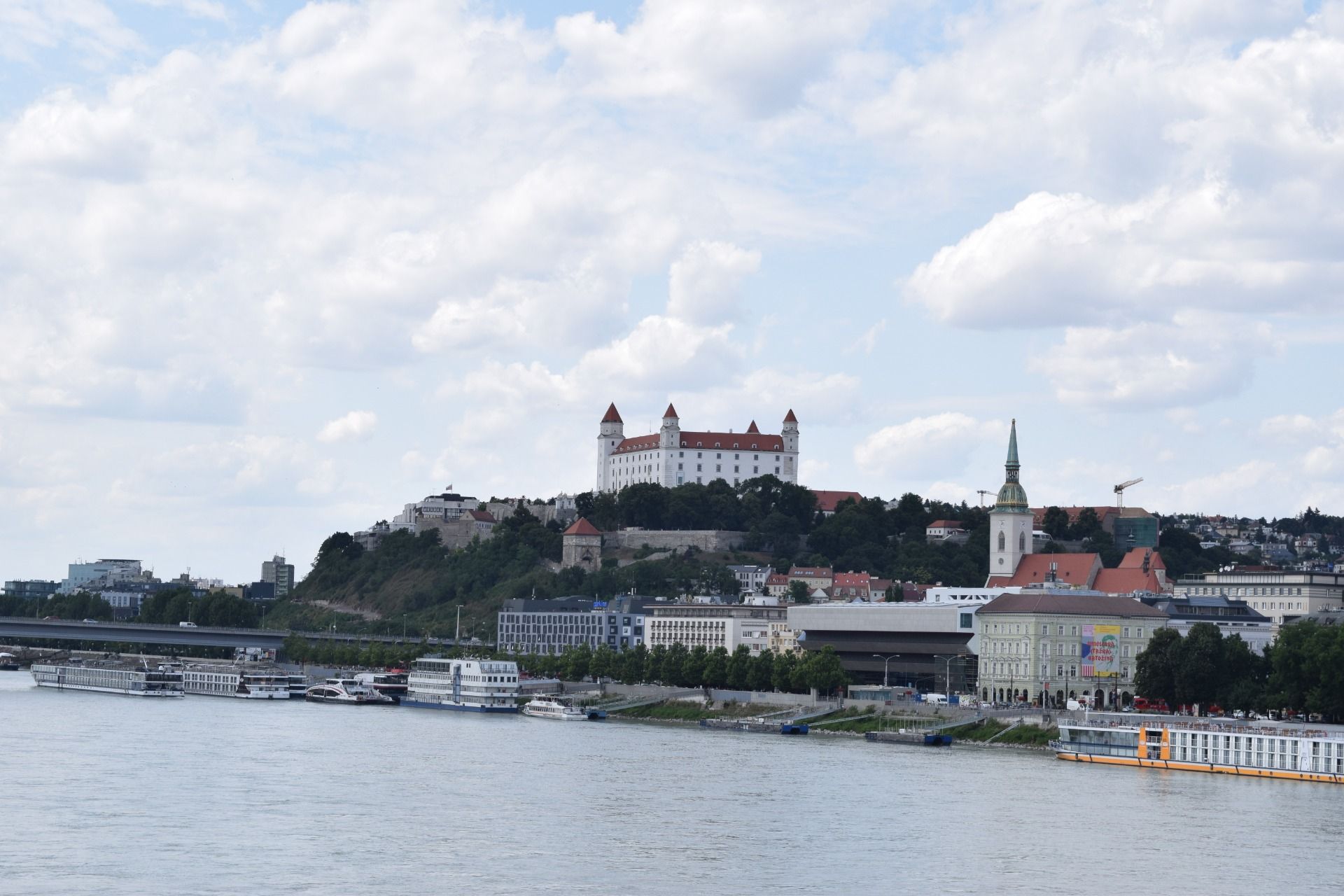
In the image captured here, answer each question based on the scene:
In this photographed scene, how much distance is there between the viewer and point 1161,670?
94.1 meters

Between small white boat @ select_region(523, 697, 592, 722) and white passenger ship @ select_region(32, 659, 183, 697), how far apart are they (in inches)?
1066

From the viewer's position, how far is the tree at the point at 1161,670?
9356 cm

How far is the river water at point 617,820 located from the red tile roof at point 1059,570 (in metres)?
52.7

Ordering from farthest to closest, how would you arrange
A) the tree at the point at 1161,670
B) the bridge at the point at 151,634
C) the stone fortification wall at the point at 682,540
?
the stone fortification wall at the point at 682,540 < the bridge at the point at 151,634 < the tree at the point at 1161,670

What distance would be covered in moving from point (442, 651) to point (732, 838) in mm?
104815

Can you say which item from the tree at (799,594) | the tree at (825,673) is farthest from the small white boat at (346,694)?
the tree at (799,594)

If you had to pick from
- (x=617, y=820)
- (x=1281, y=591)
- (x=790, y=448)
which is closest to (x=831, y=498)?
(x=790, y=448)

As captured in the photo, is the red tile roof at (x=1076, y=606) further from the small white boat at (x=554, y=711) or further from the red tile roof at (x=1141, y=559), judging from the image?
the red tile roof at (x=1141, y=559)

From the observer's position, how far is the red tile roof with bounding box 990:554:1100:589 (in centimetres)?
13650

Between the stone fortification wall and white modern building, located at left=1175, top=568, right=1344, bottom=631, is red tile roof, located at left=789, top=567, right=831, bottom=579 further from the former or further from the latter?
white modern building, located at left=1175, top=568, right=1344, bottom=631

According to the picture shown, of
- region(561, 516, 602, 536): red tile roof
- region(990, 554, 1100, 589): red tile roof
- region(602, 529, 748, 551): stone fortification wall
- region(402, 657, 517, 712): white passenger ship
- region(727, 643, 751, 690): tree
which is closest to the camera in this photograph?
region(727, 643, 751, 690): tree

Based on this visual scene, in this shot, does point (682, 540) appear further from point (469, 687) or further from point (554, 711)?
point (554, 711)

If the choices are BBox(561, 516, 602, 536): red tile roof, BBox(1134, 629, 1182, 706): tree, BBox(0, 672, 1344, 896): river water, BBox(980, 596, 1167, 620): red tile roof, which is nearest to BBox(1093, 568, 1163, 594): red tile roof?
BBox(980, 596, 1167, 620): red tile roof

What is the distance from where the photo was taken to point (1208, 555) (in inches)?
7067
